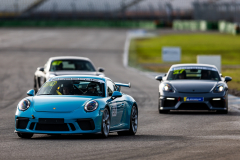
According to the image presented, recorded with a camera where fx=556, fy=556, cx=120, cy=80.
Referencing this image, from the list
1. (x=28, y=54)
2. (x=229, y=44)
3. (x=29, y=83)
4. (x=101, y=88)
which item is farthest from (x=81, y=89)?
(x=229, y=44)

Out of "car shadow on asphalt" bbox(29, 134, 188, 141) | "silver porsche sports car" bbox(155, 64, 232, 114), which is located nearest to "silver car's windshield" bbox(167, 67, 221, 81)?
"silver porsche sports car" bbox(155, 64, 232, 114)

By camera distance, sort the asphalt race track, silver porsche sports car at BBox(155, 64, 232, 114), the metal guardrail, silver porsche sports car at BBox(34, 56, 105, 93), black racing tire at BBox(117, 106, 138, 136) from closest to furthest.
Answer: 1. the asphalt race track
2. black racing tire at BBox(117, 106, 138, 136)
3. silver porsche sports car at BBox(155, 64, 232, 114)
4. silver porsche sports car at BBox(34, 56, 105, 93)
5. the metal guardrail

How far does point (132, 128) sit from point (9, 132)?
221 cm

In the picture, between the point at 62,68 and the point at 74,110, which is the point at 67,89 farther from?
the point at 62,68

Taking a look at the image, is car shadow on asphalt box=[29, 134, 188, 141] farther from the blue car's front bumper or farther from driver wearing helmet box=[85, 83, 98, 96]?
driver wearing helmet box=[85, 83, 98, 96]

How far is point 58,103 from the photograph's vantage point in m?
8.88

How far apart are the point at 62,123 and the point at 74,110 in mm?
296

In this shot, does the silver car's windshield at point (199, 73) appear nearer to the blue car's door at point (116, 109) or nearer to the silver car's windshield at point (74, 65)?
the silver car's windshield at point (74, 65)

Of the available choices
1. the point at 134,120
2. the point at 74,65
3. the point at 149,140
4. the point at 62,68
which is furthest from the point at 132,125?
the point at 74,65

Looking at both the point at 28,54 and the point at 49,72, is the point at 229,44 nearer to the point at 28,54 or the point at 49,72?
the point at 28,54

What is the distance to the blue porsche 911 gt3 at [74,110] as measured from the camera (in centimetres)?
864

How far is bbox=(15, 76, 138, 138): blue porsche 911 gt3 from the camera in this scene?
8641 millimetres

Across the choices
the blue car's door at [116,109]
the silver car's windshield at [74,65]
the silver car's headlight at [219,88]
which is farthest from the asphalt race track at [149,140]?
the silver car's windshield at [74,65]

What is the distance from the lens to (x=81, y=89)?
386 inches
